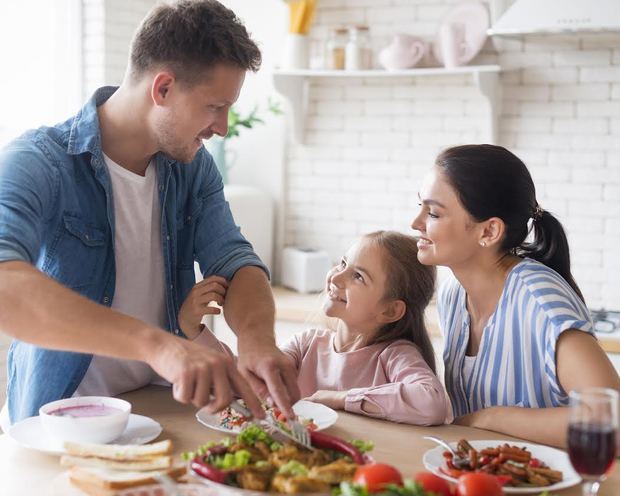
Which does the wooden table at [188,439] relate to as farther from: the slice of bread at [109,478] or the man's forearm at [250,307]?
the man's forearm at [250,307]

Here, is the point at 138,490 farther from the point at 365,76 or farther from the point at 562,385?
the point at 365,76

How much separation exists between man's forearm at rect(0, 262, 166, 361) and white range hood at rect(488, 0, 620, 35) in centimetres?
263

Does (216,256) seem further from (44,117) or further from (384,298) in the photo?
(44,117)

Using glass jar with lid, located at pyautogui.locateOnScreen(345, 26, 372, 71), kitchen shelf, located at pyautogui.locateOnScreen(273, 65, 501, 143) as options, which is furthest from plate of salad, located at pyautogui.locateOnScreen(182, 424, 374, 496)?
glass jar with lid, located at pyautogui.locateOnScreen(345, 26, 372, 71)

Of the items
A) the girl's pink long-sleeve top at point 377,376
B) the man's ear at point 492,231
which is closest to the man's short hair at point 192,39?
the man's ear at point 492,231

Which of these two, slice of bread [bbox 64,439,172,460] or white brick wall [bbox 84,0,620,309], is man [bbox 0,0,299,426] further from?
white brick wall [bbox 84,0,620,309]

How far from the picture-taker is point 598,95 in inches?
164

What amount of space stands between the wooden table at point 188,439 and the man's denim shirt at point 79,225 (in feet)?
0.77

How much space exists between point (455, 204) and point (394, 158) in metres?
2.30

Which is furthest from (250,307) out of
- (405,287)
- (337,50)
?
(337,50)

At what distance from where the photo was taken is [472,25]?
4285 mm

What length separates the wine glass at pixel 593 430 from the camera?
1.35 m

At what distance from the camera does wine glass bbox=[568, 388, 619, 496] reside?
1.35 m

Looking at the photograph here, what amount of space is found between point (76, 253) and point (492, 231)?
1046 millimetres
